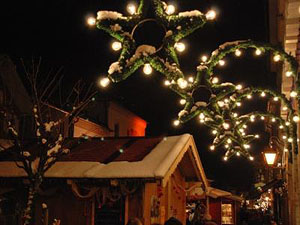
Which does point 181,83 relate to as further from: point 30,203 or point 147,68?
point 30,203

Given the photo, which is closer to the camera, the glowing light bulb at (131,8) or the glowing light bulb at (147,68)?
the glowing light bulb at (131,8)

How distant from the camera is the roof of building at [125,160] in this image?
12.6 m

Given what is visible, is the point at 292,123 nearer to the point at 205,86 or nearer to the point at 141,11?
the point at 205,86

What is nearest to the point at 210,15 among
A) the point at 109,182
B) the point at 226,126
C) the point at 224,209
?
the point at 226,126

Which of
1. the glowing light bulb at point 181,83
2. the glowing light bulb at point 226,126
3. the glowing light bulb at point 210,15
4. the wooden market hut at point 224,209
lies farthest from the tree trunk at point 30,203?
the wooden market hut at point 224,209

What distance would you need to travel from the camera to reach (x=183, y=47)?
713 cm

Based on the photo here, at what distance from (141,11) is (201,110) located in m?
3.13

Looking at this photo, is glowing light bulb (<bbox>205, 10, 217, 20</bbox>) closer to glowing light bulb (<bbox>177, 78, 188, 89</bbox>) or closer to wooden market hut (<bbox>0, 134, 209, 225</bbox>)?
glowing light bulb (<bbox>177, 78, 188, 89</bbox>)

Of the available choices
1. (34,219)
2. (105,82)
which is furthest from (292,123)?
(34,219)

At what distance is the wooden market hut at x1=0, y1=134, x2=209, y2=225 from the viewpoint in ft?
41.5

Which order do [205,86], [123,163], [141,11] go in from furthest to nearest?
[123,163]
[205,86]
[141,11]

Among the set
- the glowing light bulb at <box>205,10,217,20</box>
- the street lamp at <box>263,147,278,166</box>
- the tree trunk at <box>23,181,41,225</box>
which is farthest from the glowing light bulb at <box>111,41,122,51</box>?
the street lamp at <box>263,147,278,166</box>

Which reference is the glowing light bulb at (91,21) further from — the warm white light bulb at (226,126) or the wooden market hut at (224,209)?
the wooden market hut at (224,209)

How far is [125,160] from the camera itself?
1384 cm
